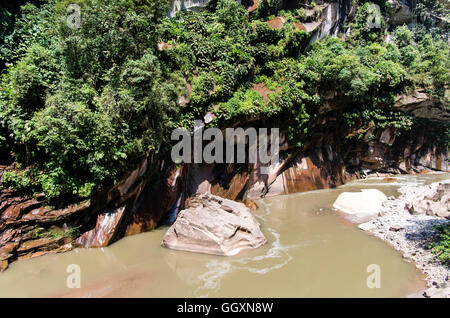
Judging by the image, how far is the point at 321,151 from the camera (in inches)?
731

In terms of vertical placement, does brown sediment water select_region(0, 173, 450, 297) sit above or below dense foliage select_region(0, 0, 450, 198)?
below

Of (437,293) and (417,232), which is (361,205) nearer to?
(417,232)

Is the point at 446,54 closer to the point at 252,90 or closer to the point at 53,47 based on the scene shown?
the point at 252,90

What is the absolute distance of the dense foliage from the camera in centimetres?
869

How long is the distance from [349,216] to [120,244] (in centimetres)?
889

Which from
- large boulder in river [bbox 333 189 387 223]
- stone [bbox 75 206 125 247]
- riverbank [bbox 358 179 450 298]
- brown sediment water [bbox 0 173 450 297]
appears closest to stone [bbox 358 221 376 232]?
riverbank [bbox 358 179 450 298]

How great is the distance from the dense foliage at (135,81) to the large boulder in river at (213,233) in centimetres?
260

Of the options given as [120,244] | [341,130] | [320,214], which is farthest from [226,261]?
[341,130]

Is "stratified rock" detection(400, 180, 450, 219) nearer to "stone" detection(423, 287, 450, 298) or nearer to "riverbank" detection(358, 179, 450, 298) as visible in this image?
"riverbank" detection(358, 179, 450, 298)
